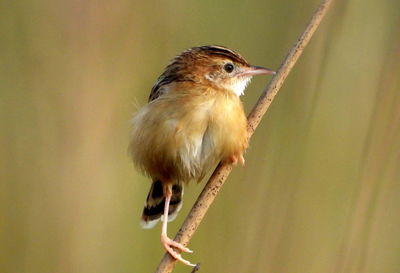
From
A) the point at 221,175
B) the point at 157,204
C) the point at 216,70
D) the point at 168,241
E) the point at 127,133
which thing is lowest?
the point at 168,241

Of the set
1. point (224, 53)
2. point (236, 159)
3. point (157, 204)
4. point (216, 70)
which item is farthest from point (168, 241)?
point (224, 53)

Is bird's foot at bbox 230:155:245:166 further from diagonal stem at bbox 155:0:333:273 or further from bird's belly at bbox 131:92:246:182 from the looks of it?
diagonal stem at bbox 155:0:333:273

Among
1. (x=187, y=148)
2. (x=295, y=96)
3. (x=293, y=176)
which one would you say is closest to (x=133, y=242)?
(x=187, y=148)

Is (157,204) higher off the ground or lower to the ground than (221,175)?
lower

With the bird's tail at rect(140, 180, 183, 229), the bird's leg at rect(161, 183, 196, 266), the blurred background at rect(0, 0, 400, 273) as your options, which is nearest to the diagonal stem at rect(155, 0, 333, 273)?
the bird's leg at rect(161, 183, 196, 266)

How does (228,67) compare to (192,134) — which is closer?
(192,134)

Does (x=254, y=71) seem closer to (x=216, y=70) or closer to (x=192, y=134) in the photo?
(x=216, y=70)
